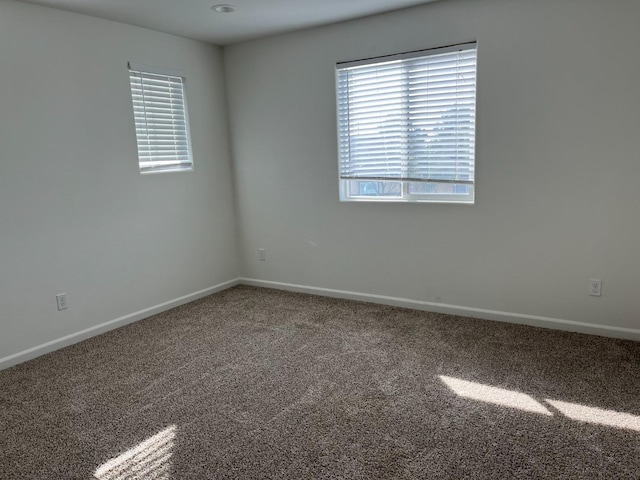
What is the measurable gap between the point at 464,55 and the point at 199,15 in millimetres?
2050

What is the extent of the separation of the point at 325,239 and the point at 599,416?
2.66m

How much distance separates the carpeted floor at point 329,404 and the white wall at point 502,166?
42 centimetres

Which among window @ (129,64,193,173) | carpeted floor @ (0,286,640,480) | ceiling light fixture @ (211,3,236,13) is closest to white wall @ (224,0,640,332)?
carpeted floor @ (0,286,640,480)

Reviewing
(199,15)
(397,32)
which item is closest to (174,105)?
(199,15)

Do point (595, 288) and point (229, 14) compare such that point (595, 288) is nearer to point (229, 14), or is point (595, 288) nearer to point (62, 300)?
point (229, 14)

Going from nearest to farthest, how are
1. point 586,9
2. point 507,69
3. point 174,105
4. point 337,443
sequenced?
point 337,443 → point 586,9 → point 507,69 → point 174,105

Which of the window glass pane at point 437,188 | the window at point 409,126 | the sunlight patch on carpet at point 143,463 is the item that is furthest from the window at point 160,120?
the sunlight patch on carpet at point 143,463

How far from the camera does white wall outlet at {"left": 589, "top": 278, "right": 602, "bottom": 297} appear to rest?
10.7 feet

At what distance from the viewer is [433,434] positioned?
228 cm

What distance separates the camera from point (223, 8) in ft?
11.3

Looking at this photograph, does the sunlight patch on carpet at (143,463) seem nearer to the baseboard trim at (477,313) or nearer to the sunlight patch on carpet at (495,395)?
the sunlight patch on carpet at (495,395)

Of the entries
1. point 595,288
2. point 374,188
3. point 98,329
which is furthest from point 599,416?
point 98,329

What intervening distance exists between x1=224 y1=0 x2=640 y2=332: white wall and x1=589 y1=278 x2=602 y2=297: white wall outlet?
4 cm

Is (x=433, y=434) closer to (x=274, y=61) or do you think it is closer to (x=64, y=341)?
(x=64, y=341)
